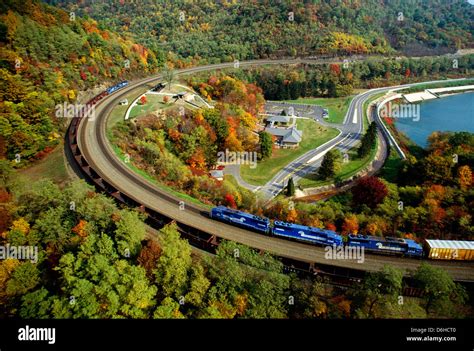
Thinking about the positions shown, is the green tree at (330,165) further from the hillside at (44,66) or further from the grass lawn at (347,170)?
the hillside at (44,66)

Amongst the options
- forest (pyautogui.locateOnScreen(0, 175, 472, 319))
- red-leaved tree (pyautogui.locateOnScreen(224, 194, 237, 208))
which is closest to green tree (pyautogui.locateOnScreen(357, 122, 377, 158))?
red-leaved tree (pyautogui.locateOnScreen(224, 194, 237, 208))

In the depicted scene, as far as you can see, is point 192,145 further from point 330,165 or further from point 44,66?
point 44,66

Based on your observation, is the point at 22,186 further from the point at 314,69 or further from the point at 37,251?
the point at 314,69

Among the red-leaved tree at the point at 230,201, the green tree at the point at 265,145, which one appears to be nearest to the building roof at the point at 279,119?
the green tree at the point at 265,145

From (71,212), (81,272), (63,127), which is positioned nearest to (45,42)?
(63,127)

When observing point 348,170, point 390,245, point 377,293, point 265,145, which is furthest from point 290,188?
point 377,293

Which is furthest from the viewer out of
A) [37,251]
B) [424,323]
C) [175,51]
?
[175,51]
